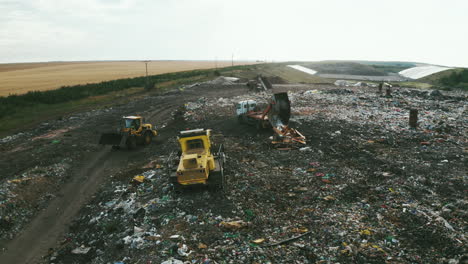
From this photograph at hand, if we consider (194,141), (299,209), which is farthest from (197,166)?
(299,209)

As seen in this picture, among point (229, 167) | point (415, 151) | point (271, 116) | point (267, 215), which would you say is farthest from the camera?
point (271, 116)

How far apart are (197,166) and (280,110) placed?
852 centimetres

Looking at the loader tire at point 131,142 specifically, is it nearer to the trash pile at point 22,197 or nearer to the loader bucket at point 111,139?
the loader bucket at point 111,139

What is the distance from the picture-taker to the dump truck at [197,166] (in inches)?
347

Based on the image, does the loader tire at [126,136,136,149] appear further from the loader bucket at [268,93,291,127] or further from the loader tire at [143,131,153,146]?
the loader bucket at [268,93,291,127]

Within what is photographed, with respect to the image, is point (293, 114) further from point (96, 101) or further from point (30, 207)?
point (96, 101)

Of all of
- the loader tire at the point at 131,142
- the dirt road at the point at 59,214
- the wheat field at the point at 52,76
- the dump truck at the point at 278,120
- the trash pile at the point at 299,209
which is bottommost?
the dirt road at the point at 59,214

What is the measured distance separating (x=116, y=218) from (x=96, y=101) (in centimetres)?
2610

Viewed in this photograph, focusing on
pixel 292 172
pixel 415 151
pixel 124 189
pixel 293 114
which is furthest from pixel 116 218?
pixel 293 114

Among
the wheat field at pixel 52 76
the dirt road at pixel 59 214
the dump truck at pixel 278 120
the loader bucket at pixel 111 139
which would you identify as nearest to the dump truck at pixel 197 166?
the dirt road at pixel 59 214

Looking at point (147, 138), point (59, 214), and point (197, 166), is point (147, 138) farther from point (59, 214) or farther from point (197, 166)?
point (197, 166)

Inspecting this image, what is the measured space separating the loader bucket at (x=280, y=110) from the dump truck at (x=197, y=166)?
6.96 meters

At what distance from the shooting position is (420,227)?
23.0 ft

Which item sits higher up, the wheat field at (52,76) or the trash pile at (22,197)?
the wheat field at (52,76)
